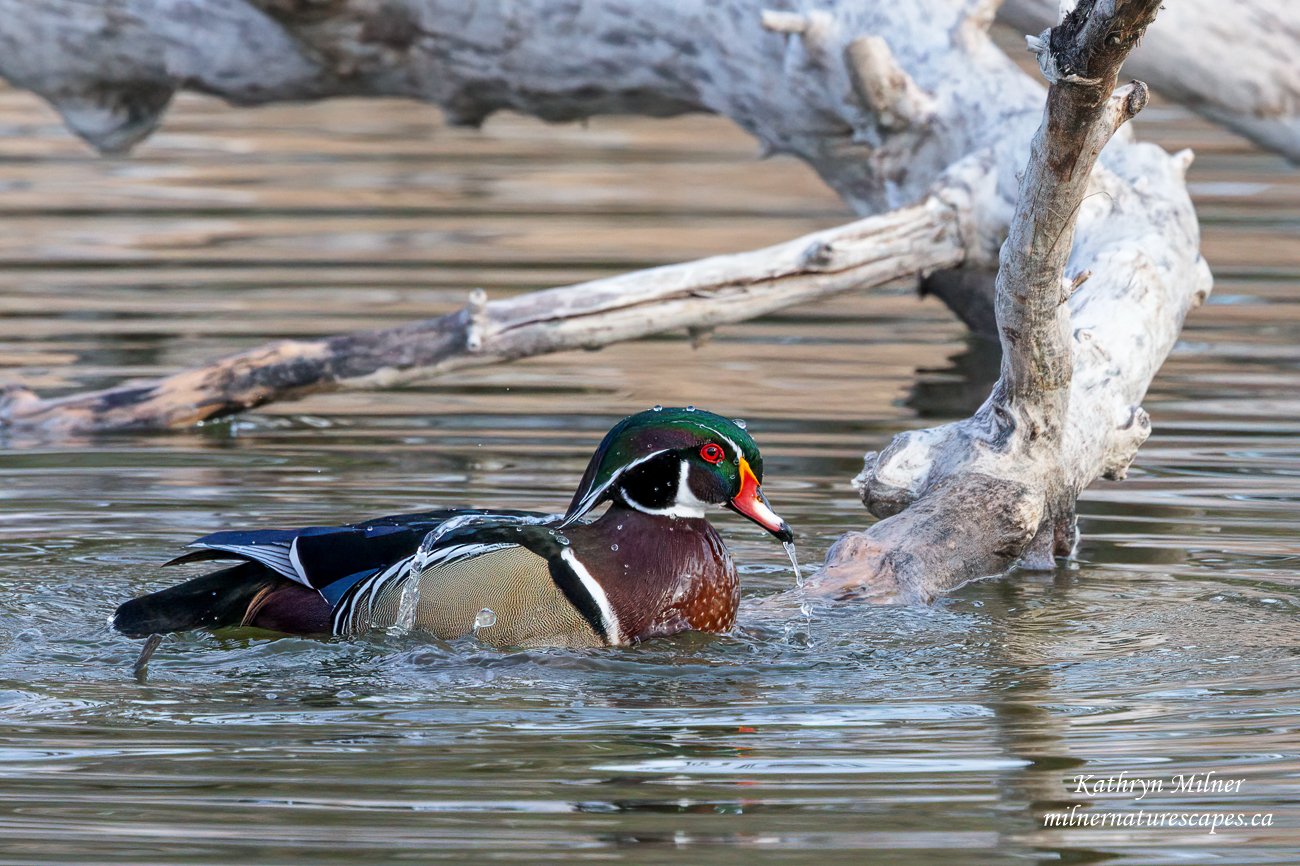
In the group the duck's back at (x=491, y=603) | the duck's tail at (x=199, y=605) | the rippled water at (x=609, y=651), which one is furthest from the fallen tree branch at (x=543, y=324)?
the duck's back at (x=491, y=603)

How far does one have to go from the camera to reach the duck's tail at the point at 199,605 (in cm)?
516

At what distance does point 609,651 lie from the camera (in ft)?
16.7

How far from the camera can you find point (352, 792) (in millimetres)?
4031

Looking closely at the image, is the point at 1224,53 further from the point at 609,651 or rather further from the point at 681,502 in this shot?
the point at 609,651

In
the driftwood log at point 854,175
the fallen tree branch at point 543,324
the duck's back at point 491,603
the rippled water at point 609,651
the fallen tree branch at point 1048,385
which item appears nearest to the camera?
the rippled water at point 609,651

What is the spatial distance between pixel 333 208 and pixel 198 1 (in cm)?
425

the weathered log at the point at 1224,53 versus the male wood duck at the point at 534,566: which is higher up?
the weathered log at the point at 1224,53

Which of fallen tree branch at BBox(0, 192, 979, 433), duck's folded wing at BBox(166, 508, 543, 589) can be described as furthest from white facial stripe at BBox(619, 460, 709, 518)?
fallen tree branch at BBox(0, 192, 979, 433)

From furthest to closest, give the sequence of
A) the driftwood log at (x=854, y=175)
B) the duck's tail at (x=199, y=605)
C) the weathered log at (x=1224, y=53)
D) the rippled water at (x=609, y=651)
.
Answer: the weathered log at (x=1224, y=53)
the driftwood log at (x=854, y=175)
the duck's tail at (x=199, y=605)
the rippled water at (x=609, y=651)

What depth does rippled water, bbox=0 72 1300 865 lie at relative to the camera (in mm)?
3916

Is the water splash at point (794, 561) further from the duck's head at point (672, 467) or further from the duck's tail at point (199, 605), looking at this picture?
the duck's tail at point (199, 605)

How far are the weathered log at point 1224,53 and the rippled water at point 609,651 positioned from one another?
1.19 metres

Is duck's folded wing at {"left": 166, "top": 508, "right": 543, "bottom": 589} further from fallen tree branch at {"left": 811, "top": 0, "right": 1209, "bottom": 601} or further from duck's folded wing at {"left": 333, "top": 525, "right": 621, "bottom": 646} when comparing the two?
fallen tree branch at {"left": 811, "top": 0, "right": 1209, "bottom": 601}

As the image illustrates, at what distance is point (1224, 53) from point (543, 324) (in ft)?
11.5
